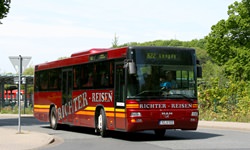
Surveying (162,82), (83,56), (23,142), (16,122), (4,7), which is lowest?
(16,122)

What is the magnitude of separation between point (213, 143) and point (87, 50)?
6805mm

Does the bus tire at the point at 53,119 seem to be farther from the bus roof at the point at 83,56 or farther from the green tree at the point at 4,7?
the green tree at the point at 4,7

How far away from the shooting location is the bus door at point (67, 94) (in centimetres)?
2195

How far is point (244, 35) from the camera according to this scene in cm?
5694

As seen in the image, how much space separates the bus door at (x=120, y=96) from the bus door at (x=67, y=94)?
4.57m

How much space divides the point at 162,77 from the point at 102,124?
2898 millimetres

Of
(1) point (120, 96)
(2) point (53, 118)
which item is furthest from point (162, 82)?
(2) point (53, 118)

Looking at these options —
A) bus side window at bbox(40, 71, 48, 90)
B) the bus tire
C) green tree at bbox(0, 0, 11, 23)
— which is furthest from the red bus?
green tree at bbox(0, 0, 11, 23)

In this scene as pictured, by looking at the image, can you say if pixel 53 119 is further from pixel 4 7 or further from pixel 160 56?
pixel 160 56

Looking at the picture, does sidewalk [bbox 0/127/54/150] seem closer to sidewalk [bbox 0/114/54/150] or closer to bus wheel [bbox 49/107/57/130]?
sidewalk [bbox 0/114/54/150]

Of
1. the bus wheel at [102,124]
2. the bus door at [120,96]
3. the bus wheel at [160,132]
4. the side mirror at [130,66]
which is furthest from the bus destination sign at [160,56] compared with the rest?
the bus wheel at [160,132]

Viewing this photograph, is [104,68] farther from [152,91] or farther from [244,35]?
[244,35]

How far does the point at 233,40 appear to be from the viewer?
188 feet

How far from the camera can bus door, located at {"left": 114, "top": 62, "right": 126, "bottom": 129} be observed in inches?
674
